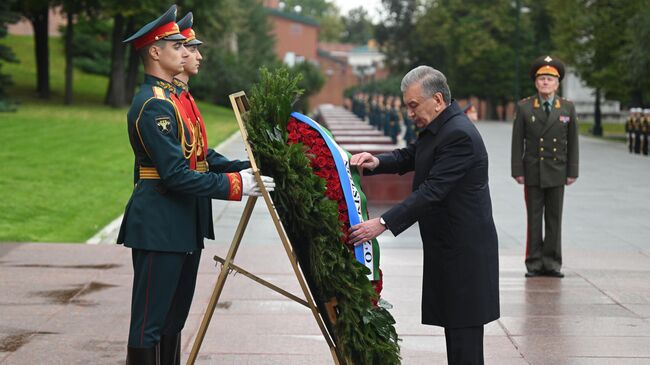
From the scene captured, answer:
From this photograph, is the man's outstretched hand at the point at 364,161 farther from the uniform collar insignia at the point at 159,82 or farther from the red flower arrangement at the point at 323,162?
the uniform collar insignia at the point at 159,82

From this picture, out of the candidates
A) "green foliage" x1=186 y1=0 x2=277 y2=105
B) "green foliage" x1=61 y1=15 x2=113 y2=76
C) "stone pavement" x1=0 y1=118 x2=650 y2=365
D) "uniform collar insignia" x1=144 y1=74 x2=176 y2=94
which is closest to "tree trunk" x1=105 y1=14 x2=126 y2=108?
"green foliage" x1=186 y1=0 x2=277 y2=105

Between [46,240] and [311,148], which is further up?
[311,148]

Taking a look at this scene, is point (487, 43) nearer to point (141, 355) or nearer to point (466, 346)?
point (466, 346)

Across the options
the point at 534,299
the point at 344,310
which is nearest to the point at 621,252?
the point at 534,299

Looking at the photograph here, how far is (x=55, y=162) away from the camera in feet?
71.2

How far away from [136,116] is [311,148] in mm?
840

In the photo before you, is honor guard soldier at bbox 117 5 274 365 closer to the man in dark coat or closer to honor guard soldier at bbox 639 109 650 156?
the man in dark coat

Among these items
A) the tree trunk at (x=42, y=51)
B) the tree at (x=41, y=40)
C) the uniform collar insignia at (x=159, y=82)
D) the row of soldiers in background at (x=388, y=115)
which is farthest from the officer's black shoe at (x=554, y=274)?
the tree trunk at (x=42, y=51)

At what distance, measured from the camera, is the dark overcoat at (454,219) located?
5484mm

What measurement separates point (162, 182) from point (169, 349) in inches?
36.4

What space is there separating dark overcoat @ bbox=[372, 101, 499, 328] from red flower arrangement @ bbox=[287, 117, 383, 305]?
0.25 metres

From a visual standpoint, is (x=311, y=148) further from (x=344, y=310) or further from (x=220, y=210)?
(x=220, y=210)

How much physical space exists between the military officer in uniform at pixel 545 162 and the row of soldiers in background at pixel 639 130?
21245mm

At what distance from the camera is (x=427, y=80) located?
542 centimetres
